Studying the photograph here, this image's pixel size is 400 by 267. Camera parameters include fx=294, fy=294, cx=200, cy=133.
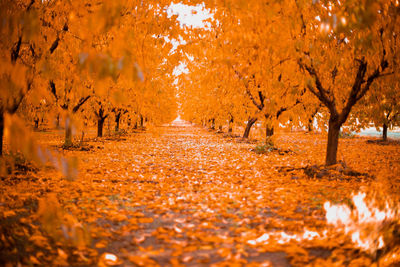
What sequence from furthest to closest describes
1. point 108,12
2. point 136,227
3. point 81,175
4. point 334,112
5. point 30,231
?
point 334,112 < point 81,175 < point 136,227 < point 30,231 < point 108,12

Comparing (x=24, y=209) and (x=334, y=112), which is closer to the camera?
(x=24, y=209)

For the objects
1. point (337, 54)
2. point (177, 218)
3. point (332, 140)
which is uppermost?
point (337, 54)

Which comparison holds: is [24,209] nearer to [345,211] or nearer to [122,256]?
[122,256]

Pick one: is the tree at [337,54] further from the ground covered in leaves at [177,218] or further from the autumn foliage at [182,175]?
the ground covered in leaves at [177,218]

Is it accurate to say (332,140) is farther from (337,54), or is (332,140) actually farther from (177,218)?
(177,218)

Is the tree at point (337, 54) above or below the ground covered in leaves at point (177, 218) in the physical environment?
above

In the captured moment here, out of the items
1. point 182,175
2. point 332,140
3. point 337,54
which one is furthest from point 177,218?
point 332,140

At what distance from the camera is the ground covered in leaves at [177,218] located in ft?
10.3

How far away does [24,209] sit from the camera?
4.62 meters

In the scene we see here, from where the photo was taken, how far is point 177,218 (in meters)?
4.59

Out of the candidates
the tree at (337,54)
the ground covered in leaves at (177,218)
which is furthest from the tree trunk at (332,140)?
the ground covered in leaves at (177,218)

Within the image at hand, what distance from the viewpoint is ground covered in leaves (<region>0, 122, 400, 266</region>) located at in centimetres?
314

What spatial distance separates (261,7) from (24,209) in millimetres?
5413

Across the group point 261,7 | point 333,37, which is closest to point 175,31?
point 261,7
